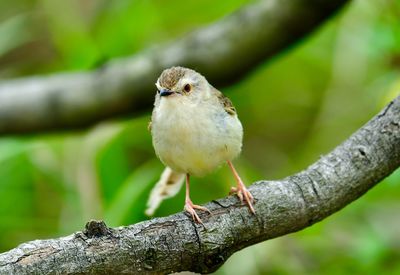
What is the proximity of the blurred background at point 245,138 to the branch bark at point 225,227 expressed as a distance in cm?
122

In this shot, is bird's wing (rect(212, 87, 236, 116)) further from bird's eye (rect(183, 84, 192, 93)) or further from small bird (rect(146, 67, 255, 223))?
bird's eye (rect(183, 84, 192, 93))

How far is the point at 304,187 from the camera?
2.57 meters

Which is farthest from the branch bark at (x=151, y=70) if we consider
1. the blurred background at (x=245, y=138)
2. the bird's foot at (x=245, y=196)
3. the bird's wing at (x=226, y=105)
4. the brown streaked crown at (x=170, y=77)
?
the bird's foot at (x=245, y=196)

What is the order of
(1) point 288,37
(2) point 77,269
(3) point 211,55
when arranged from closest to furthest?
(2) point 77,269
(1) point 288,37
(3) point 211,55

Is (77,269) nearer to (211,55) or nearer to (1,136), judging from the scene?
(211,55)

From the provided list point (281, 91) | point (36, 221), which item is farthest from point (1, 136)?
point (281, 91)

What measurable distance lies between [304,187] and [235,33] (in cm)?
155

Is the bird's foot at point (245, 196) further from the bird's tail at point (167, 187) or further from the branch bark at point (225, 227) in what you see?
the bird's tail at point (167, 187)

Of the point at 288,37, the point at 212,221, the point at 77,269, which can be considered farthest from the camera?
the point at 288,37

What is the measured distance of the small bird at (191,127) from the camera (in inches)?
114

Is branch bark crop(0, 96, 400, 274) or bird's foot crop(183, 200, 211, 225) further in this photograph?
bird's foot crop(183, 200, 211, 225)

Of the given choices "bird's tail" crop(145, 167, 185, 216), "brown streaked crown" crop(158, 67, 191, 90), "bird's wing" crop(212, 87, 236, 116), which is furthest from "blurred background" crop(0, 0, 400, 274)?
"brown streaked crown" crop(158, 67, 191, 90)

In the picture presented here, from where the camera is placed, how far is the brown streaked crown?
3111mm

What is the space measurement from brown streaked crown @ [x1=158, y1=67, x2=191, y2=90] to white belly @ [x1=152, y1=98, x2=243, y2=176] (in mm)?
129
